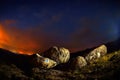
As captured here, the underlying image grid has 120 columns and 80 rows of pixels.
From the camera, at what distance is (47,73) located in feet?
145

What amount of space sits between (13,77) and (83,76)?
1456 cm

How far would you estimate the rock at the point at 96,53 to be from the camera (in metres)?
52.2

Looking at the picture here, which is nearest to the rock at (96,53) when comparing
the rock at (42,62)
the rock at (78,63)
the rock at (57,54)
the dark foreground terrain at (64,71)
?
the dark foreground terrain at (64,71)

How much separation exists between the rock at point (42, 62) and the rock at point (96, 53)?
9.39 m

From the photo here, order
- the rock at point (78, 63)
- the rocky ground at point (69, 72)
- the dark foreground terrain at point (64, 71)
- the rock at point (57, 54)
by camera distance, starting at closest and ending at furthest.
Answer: the rocky ground at point (69, 72) → the dark foreground terrain at point (64, 71) → the rock at point (78, 63) → the rock at point (57, 54)

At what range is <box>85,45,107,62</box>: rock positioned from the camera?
52.2 meters

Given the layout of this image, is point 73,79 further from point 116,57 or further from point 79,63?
point 116,57

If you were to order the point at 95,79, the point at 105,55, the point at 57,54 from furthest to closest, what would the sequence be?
1. the point at 105,55
2. the point at 57,54
3. the point at 95,79

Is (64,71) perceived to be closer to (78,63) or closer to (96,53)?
(78,63)

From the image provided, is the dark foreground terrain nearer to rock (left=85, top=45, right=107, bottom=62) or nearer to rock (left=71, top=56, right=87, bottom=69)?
rock (left=71, top=56, right=87, bottom=69)

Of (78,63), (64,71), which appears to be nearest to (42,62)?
(64,71)

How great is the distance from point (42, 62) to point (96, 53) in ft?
48.5

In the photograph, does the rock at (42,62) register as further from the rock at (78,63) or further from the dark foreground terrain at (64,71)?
the rock at (78,63)

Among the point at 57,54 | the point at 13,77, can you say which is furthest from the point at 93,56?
the point at 13,77
